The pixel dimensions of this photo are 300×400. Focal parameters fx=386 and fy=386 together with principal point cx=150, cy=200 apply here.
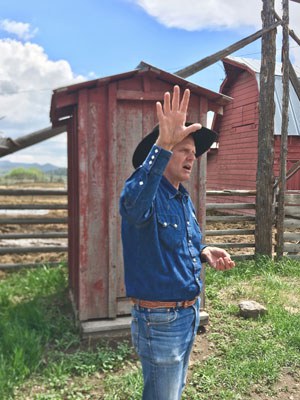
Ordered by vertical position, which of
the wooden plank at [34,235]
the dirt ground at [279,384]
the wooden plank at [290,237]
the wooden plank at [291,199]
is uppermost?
the wooden plank at [291,199]

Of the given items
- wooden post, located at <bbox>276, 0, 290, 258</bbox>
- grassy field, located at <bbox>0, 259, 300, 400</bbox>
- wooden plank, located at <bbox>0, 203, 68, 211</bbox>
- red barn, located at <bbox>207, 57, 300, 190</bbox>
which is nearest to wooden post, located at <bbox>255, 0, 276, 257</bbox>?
wooden post, located at <bbox>276, 0, 290, 258</bbox>

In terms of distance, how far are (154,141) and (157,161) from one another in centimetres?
49

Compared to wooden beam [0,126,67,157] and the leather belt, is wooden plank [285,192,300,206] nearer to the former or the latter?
wooden beam [0,126,67,157]

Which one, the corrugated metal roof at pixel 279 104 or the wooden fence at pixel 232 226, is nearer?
the wooden fence at pixel 232 226

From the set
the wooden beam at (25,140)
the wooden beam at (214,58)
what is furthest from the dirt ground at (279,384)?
the wooden beam at (214,58)

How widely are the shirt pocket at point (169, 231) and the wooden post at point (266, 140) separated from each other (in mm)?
5965

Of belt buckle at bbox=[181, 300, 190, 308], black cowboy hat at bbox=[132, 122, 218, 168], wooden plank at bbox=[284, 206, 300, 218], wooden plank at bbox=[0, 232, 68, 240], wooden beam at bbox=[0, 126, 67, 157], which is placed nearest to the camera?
belt buckle at bbox=[181, 300, 190, 308]

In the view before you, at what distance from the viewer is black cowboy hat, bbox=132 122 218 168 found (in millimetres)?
2086

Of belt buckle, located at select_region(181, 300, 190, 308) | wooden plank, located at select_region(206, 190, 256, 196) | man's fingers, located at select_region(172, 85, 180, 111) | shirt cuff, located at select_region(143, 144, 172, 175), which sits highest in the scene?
man's fingers, located at select_region(172, 85, 180, 111)

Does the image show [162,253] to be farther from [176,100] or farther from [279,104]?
[279,104]

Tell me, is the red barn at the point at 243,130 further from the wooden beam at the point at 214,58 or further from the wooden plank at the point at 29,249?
the wooden plank at the point at 29,249

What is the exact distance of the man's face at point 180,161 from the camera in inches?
75.0

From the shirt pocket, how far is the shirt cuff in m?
0.32

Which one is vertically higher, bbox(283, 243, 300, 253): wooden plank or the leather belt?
the leather belt
